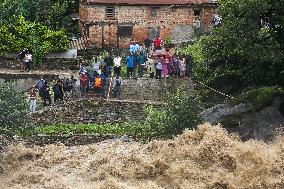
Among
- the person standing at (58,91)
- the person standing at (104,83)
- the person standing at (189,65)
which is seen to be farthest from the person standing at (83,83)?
the person standing at (189,65)

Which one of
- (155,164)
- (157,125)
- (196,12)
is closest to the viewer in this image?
(155,164)

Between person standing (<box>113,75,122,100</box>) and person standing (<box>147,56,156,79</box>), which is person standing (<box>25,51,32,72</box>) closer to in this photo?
person standing (<box>113,75,122,100</box>)

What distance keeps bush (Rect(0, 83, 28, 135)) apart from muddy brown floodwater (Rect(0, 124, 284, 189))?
994 millimetres

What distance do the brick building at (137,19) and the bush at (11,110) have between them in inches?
404

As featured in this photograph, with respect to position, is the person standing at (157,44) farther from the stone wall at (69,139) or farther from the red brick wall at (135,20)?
the stone wall at (69,139)

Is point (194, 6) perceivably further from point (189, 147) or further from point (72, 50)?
point (189, 147)

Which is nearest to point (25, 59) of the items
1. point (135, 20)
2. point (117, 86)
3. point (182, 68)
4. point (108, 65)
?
point (108, 65)

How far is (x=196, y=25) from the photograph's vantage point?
4253cm

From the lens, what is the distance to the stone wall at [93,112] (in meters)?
35.0

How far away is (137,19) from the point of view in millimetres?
42406

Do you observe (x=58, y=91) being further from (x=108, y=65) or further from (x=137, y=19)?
(x=137, y=19)

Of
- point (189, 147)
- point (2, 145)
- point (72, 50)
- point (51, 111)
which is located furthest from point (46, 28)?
point (189, 147)

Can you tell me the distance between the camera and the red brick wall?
42.1m

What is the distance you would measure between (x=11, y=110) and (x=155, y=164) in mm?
6088
